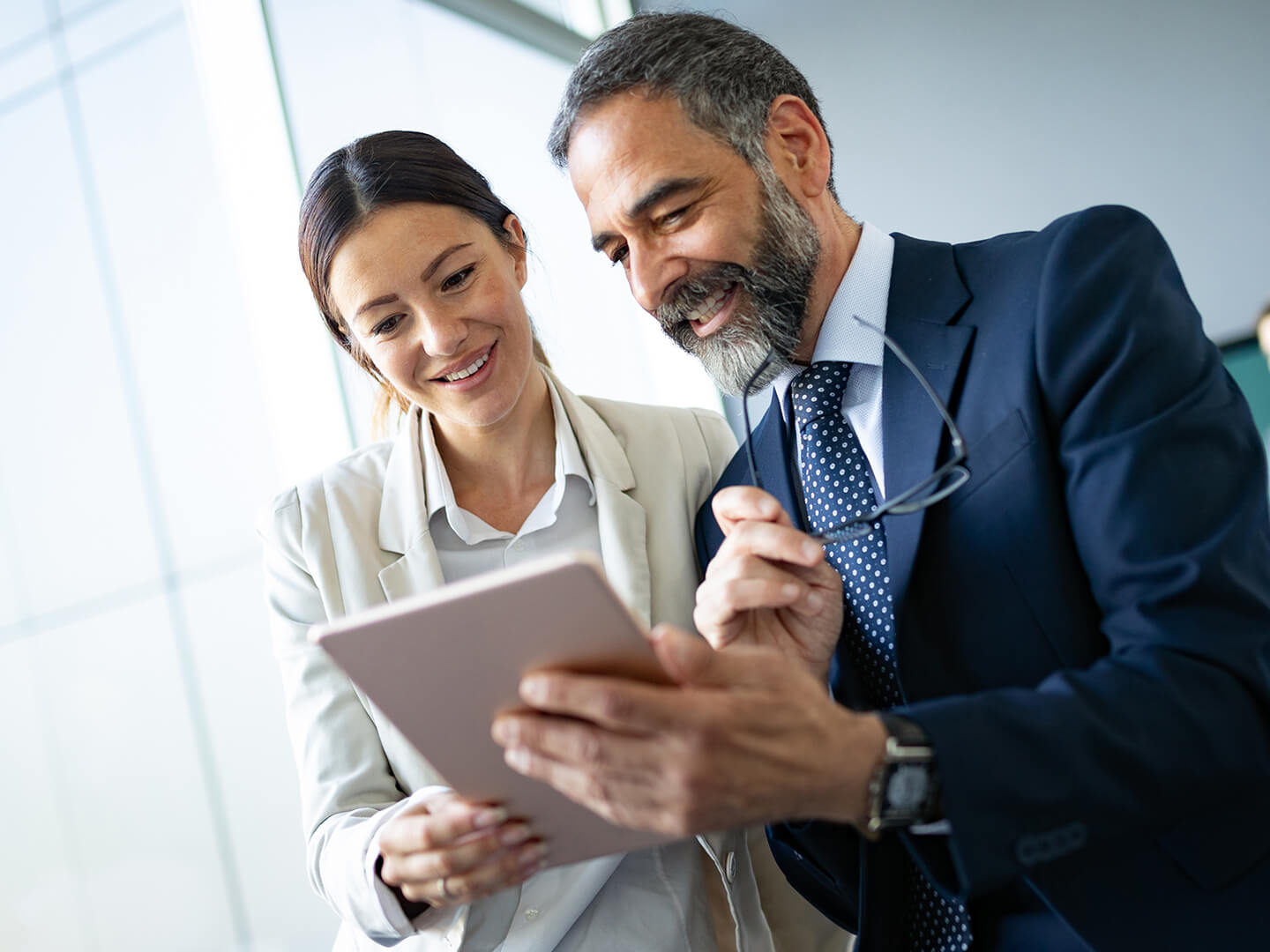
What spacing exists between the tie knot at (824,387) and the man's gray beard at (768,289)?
0.21ft

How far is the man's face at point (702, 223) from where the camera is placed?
1.48 m

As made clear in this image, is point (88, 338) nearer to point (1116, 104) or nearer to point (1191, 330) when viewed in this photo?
point (1191, 330)

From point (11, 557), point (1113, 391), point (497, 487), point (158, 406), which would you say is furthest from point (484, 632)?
point (158, 406)

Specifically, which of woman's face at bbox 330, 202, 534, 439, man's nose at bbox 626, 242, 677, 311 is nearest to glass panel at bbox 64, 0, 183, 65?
woman's face at bbox 330, 202, 534, 439

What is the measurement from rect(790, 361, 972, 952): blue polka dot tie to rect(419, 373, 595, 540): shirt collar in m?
0.42

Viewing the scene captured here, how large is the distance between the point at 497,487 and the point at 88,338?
106 centimetres

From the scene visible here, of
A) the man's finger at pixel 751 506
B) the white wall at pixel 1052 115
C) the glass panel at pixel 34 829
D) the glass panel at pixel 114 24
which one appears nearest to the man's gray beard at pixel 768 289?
the man's finger at pixel 751 506

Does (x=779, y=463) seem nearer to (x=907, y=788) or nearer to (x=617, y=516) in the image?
(x=617, y=516)

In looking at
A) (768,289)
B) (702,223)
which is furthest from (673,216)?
(768,289)

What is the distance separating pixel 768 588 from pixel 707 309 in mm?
506

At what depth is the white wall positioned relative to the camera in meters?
3.97

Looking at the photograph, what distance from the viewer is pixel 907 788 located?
3.07 ft

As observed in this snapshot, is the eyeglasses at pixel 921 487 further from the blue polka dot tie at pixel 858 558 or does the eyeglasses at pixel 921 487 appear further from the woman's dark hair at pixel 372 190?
the woman's dark hair at pixel 372 190

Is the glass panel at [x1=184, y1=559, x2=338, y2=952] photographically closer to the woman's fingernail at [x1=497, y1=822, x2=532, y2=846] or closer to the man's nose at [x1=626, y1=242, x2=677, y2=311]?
the man's nose at [x1=626, y1=242, x2=677, y2=311]
